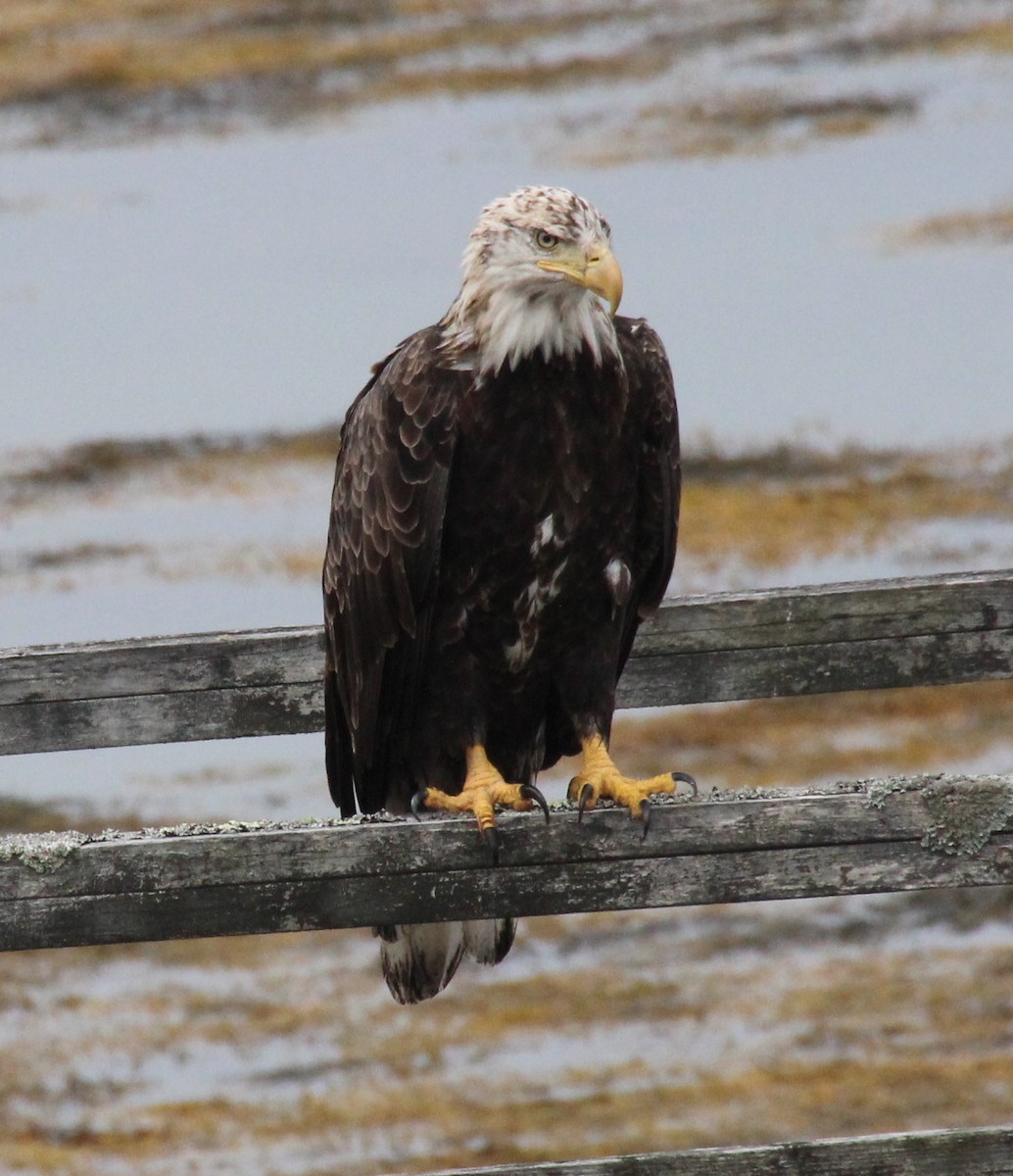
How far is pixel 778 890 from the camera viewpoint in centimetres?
221

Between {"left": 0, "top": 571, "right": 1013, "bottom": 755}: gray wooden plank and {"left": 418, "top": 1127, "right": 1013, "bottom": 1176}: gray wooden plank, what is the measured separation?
1164mm

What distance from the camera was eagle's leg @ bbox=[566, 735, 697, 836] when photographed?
3.01 m

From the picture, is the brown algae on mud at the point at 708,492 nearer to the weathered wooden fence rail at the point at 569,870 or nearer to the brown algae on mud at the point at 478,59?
the brown algae on mud at the point at 478,59

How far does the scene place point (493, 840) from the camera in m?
2.27

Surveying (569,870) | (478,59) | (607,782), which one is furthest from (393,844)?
(478,59)

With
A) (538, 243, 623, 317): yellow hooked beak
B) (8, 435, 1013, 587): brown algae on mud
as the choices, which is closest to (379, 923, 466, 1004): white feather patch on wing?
(538, 243, 623, 317): yellow hooked beak

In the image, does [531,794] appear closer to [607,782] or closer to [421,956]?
[607,782]

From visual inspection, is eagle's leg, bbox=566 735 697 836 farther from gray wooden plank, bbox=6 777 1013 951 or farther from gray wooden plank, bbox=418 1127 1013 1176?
gray wooden plank, bbox=418 1127 1013 1176

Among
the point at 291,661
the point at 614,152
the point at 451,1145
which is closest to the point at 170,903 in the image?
the point at 291,661

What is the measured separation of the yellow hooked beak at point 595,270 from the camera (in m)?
3.18

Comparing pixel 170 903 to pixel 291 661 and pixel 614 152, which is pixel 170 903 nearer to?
pixel 291 661

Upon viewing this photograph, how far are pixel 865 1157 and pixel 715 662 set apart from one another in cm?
123

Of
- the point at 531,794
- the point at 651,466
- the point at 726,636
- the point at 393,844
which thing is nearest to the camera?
the point at 393,844

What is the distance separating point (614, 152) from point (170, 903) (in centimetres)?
1007
